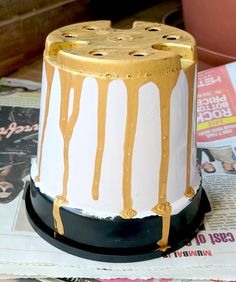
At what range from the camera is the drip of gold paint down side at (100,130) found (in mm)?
427

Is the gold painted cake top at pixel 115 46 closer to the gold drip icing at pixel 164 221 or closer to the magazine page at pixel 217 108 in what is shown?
the gold drip icing at pixel 164 221

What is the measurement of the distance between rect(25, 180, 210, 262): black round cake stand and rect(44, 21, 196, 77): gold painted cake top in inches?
5.5

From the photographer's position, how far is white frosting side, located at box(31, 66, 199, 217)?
1.42 feet

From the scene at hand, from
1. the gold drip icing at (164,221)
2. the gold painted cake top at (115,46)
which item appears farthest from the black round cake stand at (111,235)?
the gold painted cake top at (115,46)

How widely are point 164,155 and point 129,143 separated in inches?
1.5

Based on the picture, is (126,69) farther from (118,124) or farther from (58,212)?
(58,212)

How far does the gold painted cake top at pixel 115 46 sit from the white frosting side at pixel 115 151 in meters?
0.02

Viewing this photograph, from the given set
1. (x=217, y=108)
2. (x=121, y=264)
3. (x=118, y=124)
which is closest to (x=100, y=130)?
(x=118, y=124)

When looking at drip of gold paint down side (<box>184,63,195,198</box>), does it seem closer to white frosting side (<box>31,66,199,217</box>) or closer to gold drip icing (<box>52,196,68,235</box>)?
white frosting side (<box>31,66,199,217</box>)

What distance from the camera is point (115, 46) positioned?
45cm

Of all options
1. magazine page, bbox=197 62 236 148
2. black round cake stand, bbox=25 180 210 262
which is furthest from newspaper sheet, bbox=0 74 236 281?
magazine page, bbox=197 62 236 148

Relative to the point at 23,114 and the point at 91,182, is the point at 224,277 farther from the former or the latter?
the point at 23,114

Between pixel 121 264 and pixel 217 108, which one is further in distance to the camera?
pixel 217 108

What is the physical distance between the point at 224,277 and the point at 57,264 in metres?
0.16
